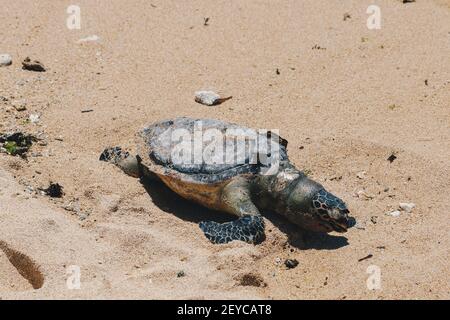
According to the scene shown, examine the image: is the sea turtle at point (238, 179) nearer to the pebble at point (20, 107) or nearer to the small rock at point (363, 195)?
the small rock at point (363, 195)

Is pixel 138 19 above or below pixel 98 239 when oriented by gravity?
above

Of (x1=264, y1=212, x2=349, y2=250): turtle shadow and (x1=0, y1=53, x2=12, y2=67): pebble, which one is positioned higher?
(x1=0, y1=53, x2=12, y2=67): pebble

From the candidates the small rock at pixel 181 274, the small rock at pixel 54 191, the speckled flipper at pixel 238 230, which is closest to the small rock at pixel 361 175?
the speckled flipper at pixel 238 230

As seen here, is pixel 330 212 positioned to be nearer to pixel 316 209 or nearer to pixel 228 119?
pixel 316 209

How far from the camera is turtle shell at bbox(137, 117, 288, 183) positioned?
6.07 m

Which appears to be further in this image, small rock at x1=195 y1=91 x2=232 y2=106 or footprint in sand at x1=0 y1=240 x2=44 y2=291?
small rock at x1=195 y1=91 x2=232 y2=106

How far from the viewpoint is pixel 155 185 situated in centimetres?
659

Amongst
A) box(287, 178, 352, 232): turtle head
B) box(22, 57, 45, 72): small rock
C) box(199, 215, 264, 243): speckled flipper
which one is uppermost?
box(22, 57, 45, 72): small rock

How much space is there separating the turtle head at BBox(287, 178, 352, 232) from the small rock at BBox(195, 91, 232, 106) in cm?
229

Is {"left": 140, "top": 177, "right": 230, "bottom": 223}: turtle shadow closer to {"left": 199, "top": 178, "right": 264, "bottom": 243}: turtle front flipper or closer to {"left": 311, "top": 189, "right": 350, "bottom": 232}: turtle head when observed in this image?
{"left": 199, "top": 178, "right": 264, "bottom": 243}: turtle front flipper

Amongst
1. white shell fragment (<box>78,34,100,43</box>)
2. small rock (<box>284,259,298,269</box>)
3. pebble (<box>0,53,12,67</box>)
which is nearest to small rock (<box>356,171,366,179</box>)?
small rock (<box>284,259,298,269</box>)
